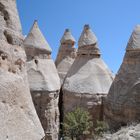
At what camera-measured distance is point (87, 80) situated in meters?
13.0

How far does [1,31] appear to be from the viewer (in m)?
4.87

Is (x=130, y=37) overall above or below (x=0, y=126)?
above

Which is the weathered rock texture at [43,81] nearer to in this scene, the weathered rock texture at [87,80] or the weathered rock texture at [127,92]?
the weathered rock texture at [87,80]

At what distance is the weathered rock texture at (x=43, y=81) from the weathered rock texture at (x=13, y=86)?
21.8ft

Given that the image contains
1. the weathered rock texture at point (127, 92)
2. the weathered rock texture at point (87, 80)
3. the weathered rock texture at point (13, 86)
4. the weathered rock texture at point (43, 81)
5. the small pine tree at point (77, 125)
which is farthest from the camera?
→ the weathered rock texture at point (87, 80)

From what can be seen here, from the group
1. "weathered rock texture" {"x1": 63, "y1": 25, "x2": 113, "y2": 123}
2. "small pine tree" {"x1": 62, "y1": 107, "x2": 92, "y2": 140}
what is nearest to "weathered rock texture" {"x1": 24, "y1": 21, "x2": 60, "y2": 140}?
"weathered rock texture" {"x1": 63, "y1": 25, "x2": 113, "y2": 123}

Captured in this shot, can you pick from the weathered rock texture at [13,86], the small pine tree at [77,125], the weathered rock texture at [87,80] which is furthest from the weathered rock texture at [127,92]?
the weathered rock texture at [13,86]

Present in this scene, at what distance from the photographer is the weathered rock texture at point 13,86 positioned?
14.4 feet

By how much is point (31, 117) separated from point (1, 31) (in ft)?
5.31

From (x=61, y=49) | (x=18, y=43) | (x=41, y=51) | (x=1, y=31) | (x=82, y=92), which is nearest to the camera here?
(x=1, y=31)

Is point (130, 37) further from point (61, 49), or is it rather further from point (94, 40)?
point (61, 49)

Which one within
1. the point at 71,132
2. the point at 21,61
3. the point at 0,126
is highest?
the point at 21,61

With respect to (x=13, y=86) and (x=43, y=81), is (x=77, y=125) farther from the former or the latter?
(x=13, y=86)

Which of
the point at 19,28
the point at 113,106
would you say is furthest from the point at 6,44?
the point at 113,106
